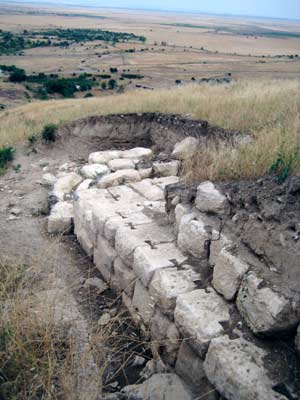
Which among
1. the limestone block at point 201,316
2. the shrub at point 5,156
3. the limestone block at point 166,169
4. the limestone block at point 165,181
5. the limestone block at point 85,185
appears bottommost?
the shrub at point 5,156

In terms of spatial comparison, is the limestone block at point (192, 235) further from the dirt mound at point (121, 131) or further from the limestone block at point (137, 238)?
the dirt mound at point (121, 131)

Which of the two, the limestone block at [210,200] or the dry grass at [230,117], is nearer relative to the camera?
the limestone block at [210,200]

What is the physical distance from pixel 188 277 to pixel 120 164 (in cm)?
388

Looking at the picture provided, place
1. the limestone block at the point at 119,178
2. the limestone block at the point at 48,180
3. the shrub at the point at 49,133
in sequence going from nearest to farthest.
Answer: the limestone block at the point at 119,178 < the limestone block at the point at 48,180 < the shrub at the point at 49,133

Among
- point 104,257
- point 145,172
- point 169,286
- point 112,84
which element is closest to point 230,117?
point 145,172

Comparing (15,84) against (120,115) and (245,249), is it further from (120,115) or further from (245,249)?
(245,249)

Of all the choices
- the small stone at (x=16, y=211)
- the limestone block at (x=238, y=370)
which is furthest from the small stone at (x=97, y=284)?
the small stone at (x=16, y=211)

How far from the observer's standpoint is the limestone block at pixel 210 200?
3.94m

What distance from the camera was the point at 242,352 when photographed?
115 inches

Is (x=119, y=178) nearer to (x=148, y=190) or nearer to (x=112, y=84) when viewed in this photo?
(x=148, y=190)

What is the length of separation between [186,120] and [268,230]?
18.0ft

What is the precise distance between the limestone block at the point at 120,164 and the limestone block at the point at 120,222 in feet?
7.60

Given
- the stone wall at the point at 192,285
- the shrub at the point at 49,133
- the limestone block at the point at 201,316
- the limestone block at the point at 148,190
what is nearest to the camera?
the stone wall at the point at 192,285

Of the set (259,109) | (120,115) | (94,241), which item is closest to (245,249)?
(94,241)
